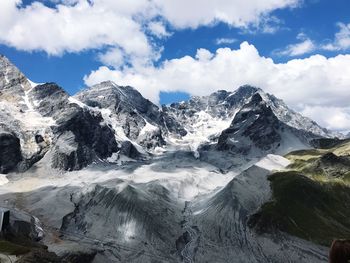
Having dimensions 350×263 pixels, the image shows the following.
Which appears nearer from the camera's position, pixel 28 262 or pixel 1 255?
pixel 28 262

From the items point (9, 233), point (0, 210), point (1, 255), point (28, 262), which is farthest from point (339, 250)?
point (0, 210)

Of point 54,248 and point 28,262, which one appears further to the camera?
point 54,248

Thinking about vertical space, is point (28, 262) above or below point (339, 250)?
below

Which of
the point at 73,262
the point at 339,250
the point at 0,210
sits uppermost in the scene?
the point at 339,250

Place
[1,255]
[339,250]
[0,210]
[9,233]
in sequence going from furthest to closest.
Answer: [0,210], [9,233], [1,255], [339,250]

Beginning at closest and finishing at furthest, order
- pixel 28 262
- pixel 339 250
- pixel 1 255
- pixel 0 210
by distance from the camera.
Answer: pixel 339 250 → pixel 28 262 → pixel 1 255 → pixel 0 210

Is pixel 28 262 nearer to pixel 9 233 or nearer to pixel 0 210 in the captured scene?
pixel 9 233

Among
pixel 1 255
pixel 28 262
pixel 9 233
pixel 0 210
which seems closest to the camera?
pixel 28 262

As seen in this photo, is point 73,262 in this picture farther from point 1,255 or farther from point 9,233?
point 1,255

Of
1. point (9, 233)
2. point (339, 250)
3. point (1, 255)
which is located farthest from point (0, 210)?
point (339, 250)
